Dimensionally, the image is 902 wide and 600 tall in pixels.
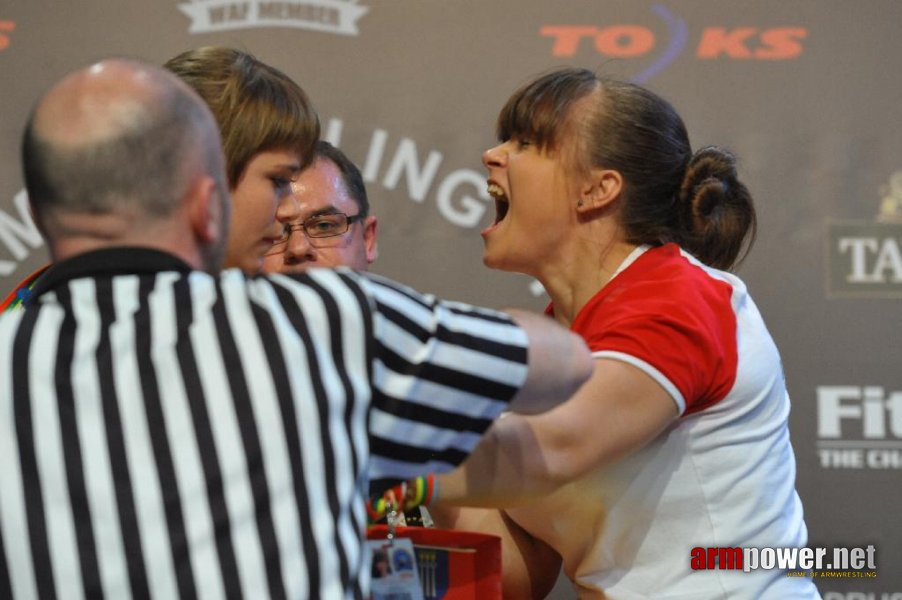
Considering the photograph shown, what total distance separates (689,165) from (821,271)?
1010 millimetres

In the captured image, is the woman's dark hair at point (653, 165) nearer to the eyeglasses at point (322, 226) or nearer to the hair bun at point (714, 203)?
the hair bun at point (714, 203)

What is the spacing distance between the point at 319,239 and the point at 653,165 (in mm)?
719

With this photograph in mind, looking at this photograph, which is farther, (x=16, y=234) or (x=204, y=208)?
(x=16, y=234)

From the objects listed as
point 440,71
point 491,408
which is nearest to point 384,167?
point 440,71

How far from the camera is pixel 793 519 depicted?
1.82m

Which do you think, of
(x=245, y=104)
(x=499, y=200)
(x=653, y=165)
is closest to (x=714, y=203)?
(x=653, y=165)

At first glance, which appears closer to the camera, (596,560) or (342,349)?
(342,349)

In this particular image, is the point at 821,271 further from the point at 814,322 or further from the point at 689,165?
the point at 689,165

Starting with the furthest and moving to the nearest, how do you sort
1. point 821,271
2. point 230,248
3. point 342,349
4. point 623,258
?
1. point 821,271
2. point 623,258
3. point 230,248
4. point 342,349

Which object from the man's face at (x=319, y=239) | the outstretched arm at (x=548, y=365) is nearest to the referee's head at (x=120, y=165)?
the outstretched arm at (x=548, y=365)

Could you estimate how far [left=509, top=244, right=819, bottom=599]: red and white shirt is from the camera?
1.68m

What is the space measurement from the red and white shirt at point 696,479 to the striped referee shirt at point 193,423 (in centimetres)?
66

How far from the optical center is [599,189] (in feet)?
6.48

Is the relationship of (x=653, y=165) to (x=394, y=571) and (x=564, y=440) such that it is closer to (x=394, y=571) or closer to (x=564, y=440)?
(x=564, y=440)
